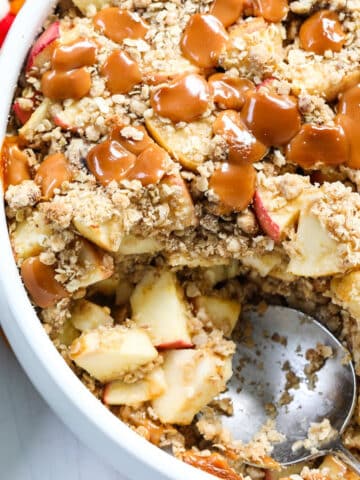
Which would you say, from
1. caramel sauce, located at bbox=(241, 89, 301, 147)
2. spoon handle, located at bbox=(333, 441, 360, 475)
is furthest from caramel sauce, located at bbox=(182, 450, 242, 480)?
caramel sauce, located at bbox=(241, 89, 301, 147)

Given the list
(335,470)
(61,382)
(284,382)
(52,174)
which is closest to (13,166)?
(52,174)

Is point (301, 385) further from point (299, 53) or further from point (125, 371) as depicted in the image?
point (299, 53)

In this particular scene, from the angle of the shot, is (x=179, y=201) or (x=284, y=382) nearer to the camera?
(x=179, y=201)

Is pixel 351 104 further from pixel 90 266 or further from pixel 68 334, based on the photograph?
pixel 68 334

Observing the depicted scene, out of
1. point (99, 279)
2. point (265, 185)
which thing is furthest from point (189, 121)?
point (99, 279)

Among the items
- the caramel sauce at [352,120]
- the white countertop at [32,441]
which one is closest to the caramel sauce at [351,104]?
the caramel sauce at [352,120]

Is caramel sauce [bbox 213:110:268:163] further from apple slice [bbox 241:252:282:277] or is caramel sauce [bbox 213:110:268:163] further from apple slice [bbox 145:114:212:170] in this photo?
apple slice [bbox 241:252:282:277]
